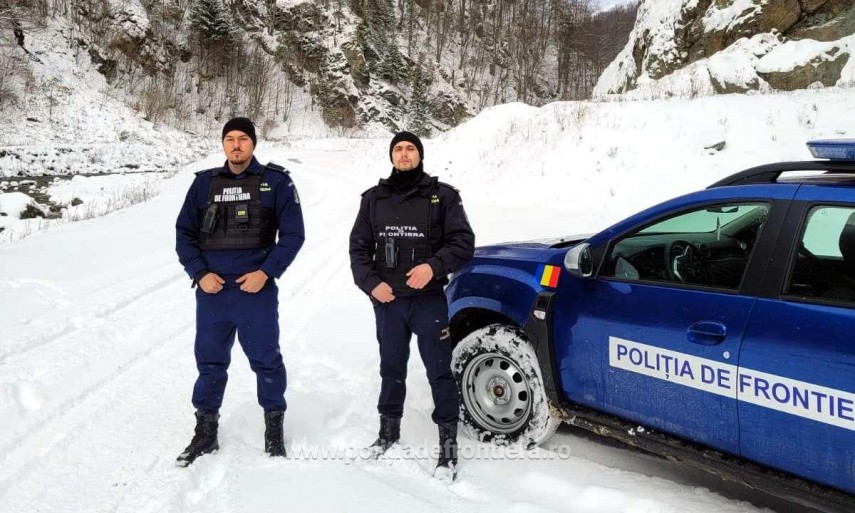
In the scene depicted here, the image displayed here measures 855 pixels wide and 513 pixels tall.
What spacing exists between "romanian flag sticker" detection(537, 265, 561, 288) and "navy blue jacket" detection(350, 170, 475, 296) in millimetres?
428

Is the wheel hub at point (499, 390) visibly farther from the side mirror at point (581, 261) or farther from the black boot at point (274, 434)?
the black boot at point (274, 434)

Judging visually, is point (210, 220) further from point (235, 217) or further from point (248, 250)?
point (248, 250)

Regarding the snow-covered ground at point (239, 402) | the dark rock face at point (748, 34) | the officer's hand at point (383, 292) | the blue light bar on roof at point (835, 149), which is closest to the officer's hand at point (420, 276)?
the officer's hand at point (383, 292)

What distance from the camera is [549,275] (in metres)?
3.16

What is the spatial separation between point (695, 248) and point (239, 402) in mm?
3123

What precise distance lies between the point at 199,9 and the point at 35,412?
48.0 m

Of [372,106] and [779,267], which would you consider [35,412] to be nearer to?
[779,267]

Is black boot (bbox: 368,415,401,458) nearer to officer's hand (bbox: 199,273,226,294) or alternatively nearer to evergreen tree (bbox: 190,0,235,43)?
officer's hand (bbox: 199,273,226,294)

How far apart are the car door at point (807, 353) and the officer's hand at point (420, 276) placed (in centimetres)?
149

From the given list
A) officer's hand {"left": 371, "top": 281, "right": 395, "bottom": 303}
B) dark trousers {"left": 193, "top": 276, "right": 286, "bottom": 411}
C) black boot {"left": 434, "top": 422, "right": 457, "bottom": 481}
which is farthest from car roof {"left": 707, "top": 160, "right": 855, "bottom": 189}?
dark trousers {"left": 193, "top": 276, "right": 286, "bottom": 411}

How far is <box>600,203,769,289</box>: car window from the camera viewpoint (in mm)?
2602

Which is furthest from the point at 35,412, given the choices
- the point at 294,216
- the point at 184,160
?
the point at 184,160

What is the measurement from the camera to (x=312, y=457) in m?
3.31

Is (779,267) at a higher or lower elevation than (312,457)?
higher
